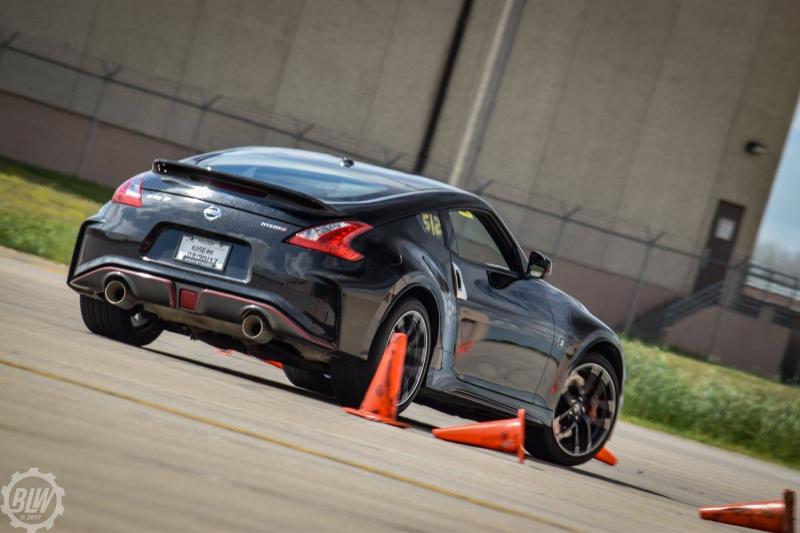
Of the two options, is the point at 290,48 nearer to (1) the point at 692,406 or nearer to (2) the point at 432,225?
(1) the point at 692,406

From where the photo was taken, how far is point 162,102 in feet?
126

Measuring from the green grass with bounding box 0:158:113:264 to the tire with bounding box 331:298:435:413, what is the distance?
35.4ft

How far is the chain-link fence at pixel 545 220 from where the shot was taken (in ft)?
120

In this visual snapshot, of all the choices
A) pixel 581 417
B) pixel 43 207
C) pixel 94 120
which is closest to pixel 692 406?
pixel 581 417

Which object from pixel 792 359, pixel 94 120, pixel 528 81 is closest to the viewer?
pixel 94 120

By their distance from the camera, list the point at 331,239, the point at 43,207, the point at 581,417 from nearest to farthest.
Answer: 1. the point at 331,239
2. the point at 581,417
3. the point at 43,207

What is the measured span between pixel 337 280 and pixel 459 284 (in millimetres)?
1066

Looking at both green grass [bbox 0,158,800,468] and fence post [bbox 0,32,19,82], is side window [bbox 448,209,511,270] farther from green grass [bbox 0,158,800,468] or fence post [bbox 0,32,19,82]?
fence post [bbox 0,32,19,82]

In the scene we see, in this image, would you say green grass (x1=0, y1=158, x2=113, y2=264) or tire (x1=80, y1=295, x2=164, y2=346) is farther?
green grass (x1=0, y1=158, x2=113, y2=264)

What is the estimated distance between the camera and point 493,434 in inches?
337

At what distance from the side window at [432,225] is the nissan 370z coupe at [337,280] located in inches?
0.4

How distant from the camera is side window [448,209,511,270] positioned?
8.94 m

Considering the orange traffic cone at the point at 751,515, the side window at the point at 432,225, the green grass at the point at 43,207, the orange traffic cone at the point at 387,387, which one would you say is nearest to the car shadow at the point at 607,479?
the orange traffic cone at the point at 751,515

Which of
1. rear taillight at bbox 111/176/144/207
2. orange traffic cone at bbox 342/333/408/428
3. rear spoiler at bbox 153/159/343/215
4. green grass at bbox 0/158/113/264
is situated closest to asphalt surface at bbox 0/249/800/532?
orange traffic cone at bbox 342/333/408/428
